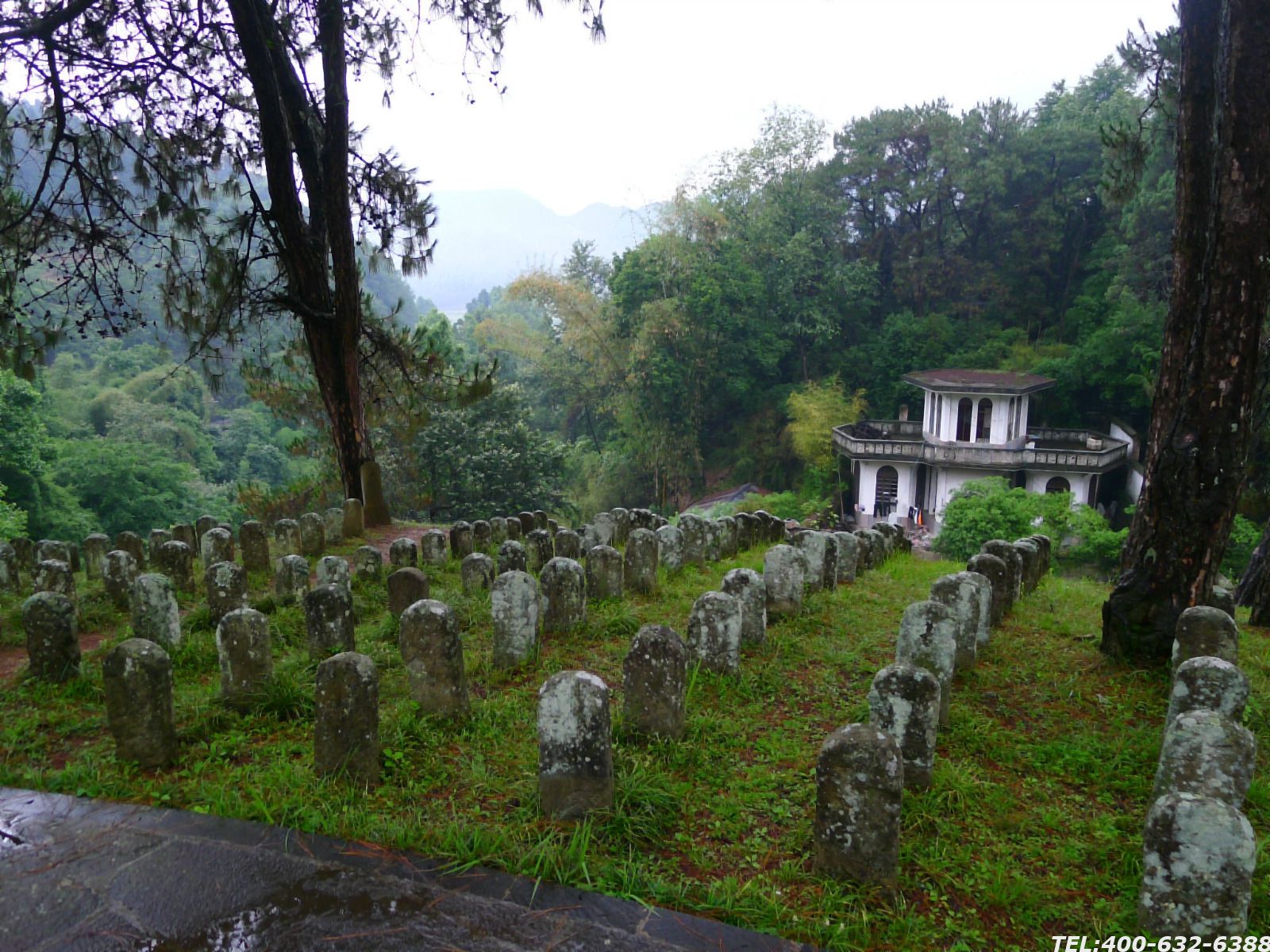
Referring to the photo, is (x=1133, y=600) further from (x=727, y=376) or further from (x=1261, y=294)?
(x=727, y=376)

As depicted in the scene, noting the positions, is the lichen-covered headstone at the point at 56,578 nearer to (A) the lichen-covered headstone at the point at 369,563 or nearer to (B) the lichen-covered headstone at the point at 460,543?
(A) the lichen-covered headstone at the point at 369,563

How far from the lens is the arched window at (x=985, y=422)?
28.0m

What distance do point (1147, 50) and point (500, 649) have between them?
25.5 feet

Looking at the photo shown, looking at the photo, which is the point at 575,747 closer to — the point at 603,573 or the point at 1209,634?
the point at 603,573

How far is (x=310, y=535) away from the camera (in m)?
10.2

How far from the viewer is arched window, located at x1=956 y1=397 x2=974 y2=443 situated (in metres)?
28.3

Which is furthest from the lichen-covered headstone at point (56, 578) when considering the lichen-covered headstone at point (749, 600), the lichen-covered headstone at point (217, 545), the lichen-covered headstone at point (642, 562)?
the lichen-covered headstone at point (749, 600)

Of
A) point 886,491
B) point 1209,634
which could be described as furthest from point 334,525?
point 886,491

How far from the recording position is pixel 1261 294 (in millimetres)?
4938

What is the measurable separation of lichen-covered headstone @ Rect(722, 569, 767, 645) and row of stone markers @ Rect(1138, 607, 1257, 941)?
283cm

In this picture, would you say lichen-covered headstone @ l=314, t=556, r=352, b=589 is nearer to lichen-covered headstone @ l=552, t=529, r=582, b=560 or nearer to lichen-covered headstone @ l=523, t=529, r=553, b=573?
lichen-covered headstone @ l=523, t=529, r=553, b=573

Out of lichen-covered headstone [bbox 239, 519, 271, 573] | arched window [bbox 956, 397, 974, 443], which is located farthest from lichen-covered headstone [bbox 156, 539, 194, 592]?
arched window [bbox 956, 397, 974, 443]

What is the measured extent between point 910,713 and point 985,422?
27036 millimetres

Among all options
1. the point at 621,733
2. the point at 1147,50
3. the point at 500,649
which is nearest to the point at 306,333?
the point at 500,649
